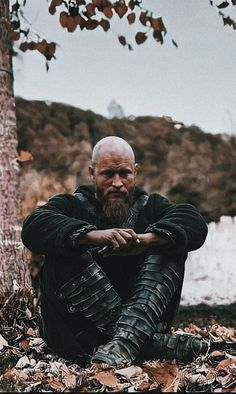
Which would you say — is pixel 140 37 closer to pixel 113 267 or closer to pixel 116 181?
pixel 116 181

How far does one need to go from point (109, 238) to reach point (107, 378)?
750 mm

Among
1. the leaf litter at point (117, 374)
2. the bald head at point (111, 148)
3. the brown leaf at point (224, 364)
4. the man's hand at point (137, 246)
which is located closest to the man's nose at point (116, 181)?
the bald head at point (111, 148)

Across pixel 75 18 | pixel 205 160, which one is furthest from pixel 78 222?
pixel 205 160

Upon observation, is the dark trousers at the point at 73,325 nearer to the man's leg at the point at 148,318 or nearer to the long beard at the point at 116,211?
the man's leg at the point at 148,318

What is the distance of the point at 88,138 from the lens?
26.4 ft

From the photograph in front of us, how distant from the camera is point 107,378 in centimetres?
278

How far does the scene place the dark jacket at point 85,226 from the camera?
3303 millimetres

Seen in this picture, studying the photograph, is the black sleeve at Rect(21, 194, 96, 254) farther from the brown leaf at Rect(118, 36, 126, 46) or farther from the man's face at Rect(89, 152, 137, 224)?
the brown leaf at Rect(118, 36, 126, 46)

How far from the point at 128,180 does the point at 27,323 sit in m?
1.67

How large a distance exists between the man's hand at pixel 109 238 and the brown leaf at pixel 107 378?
2.23ft

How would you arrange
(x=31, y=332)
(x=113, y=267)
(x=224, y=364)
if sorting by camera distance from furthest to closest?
1. (x=31, y=332)
2. (x=113, y=267)
3. (x=224, y=364)

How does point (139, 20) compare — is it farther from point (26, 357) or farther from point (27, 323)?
point (26, 357)

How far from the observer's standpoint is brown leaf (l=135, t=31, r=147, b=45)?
6.46m

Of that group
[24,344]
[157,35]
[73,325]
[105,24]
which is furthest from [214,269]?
[73,325]
